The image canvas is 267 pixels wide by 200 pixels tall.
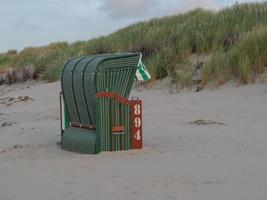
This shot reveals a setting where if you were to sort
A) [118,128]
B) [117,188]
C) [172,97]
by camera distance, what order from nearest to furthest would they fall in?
1. [117,188]
2. [118,128]
3. [172,97]

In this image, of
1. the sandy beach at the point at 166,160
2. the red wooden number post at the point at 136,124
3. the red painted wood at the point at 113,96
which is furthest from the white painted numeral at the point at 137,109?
the sandy beach at the point at 166,160

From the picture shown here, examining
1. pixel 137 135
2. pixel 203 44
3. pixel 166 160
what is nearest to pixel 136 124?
pixel 137 135

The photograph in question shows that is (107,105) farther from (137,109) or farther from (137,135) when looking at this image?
(137,135)

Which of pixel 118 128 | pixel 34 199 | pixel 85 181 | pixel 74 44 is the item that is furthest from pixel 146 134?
pixel 74 44

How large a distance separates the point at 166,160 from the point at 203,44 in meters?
10.4

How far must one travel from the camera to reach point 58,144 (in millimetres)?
9617

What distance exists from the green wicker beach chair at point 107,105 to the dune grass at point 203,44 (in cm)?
562

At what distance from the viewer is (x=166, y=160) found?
734 cm

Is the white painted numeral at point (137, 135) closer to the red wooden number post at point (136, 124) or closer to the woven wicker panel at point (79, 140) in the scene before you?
the red wooden number post at point (136, 124)

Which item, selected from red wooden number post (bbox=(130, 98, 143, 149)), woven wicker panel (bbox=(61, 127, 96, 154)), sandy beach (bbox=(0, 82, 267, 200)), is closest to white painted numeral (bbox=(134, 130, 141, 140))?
red wooden number post (bbox=(130, 98, 143, 149))

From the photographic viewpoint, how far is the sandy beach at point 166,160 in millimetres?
5957

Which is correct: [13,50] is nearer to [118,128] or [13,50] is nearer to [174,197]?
[118,128]

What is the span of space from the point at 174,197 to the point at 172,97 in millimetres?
8412

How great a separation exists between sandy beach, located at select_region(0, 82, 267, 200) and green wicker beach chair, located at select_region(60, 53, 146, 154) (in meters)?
0.23
